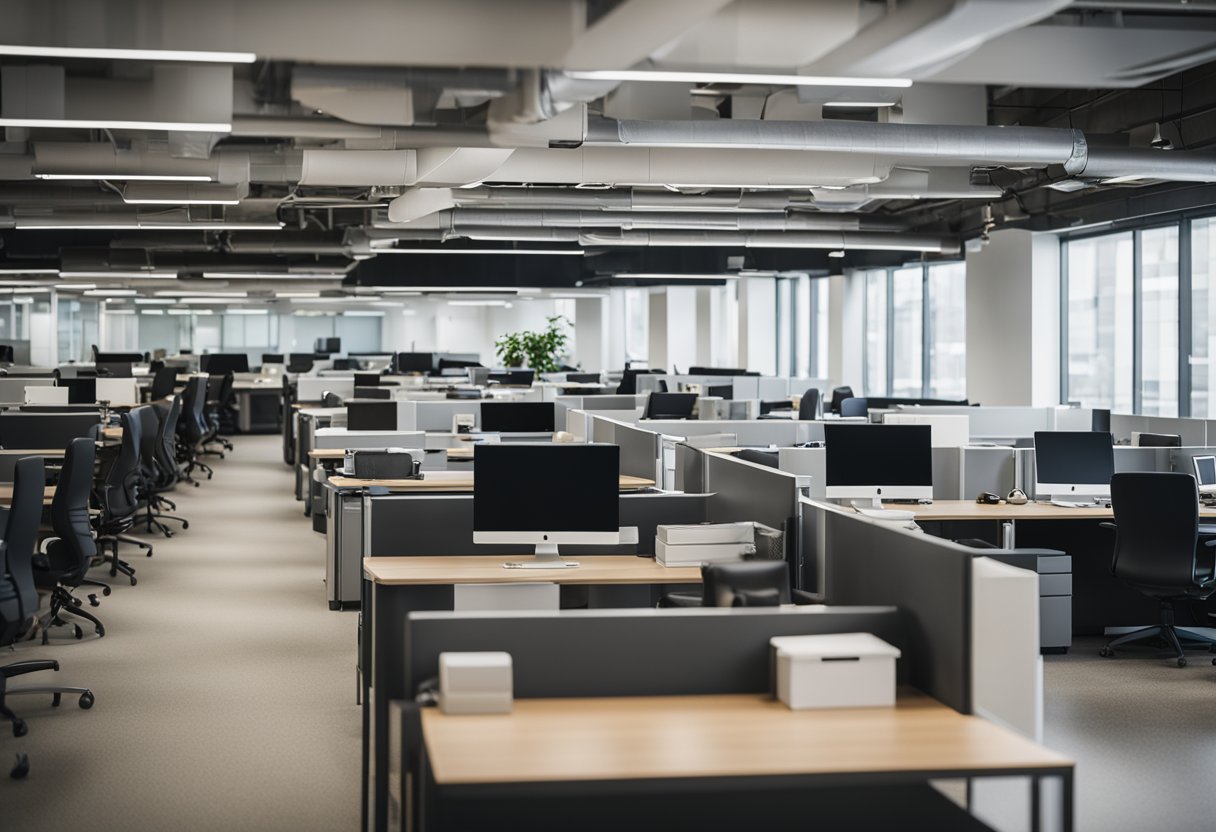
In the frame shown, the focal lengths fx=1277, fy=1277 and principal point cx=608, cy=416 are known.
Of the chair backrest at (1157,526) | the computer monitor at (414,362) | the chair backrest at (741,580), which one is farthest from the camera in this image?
the computer monitor at (414,362)

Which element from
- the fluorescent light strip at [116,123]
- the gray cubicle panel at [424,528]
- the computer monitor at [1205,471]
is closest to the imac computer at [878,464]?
the gray cubicle panel at [424,528]

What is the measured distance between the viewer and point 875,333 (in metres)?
19.6

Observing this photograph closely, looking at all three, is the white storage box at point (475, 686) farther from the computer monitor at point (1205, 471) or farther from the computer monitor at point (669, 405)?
the computer monitor at point (669, 405)

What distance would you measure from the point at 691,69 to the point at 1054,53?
225 cm

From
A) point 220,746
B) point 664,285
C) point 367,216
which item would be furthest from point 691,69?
point 664,285

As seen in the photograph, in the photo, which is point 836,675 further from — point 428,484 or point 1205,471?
point 1205,471

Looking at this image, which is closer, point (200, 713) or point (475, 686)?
point (475, 686)

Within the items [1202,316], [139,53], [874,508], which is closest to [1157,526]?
[874,508]

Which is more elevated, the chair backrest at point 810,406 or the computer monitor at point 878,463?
the chair backrest at point 810,406

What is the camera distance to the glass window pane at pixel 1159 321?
12.5 m

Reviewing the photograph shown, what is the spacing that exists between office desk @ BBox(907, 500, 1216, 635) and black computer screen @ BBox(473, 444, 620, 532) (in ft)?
9.58

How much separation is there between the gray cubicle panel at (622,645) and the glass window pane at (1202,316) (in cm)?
992

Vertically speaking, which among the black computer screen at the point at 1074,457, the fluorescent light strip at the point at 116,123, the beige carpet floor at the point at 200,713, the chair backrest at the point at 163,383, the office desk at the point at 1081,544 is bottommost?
the beige carpet floor at the point at 200,713

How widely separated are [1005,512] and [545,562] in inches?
130
